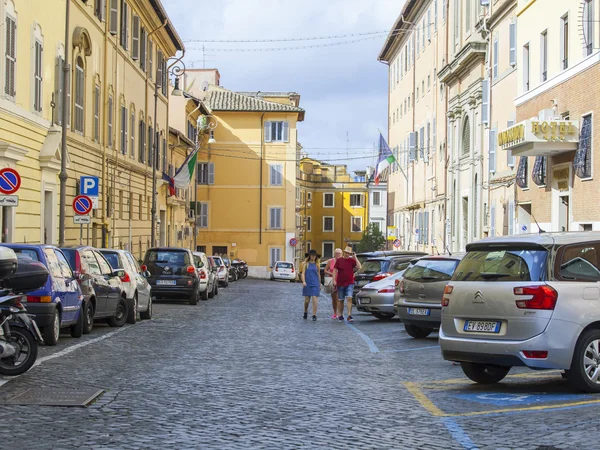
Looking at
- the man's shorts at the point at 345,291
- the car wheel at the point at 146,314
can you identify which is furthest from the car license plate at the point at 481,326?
the car wheel at the point at 146,314

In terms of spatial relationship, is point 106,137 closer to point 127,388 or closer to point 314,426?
point 127,388

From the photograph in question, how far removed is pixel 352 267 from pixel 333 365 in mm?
9672

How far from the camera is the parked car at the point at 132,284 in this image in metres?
20.9

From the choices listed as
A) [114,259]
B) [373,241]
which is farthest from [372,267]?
[373,241]

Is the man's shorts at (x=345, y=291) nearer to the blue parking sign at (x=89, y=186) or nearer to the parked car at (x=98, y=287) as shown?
the parked car at (x=98, y=287)

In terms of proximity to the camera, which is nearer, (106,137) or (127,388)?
(127,388)

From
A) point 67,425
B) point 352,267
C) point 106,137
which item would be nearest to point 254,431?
point 67,425

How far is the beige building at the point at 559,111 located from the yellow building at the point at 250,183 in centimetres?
4395

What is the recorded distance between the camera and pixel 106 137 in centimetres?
3547

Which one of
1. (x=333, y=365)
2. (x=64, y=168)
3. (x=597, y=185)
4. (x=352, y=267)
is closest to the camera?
(x=333, y=365)

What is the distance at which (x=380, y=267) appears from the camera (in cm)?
2520

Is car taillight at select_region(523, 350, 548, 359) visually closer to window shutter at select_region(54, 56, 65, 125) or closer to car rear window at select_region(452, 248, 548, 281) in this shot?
car rear window at select_region(452, 248, 548, 281)

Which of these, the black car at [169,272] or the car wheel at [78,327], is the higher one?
the black car at [169,272]

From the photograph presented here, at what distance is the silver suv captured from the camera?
10.1m
